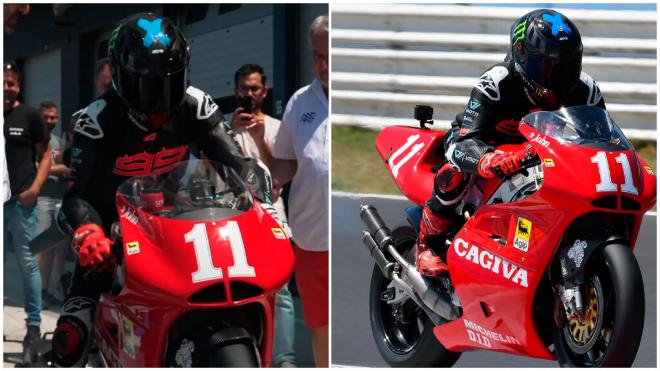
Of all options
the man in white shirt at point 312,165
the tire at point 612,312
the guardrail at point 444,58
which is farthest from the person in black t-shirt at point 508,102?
the guardrail at point 444,58

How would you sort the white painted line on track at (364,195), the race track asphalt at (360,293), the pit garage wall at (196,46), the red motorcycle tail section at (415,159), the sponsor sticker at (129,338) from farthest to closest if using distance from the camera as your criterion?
the white painted line on track at (364,195) < the pit garage wall at (196,46) < the race track asphalt at (360,293) < the red motorcycle tail section at (415,159) < the sponsor sticker at (129,338)

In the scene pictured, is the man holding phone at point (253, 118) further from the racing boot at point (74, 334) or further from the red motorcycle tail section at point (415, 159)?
the racing boot at point (74, 334)

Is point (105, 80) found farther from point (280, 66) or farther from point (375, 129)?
point (375, 129)

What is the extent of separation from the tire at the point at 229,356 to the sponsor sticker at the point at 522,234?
1.20 m

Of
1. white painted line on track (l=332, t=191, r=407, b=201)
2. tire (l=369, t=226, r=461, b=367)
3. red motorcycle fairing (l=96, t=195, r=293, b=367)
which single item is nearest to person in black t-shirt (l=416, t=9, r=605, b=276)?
tire (l=369, t=226, r=461, b=367)

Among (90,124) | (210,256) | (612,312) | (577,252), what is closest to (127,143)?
(90,124)

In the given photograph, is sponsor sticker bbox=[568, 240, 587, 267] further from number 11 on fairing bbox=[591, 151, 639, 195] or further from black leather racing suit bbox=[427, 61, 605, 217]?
black leather racing suit bbox=[427, 61, 605, 217]

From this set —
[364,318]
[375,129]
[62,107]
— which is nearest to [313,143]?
[364,318]

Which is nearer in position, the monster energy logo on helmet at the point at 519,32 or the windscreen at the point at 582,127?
the windscreen at the point at 582,127

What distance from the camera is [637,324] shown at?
158 inches

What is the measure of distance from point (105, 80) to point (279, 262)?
96.1 inches

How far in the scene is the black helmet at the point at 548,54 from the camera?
4535 mm

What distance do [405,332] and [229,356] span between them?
73.6 inches

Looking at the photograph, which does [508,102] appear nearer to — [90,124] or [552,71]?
[552,71]
